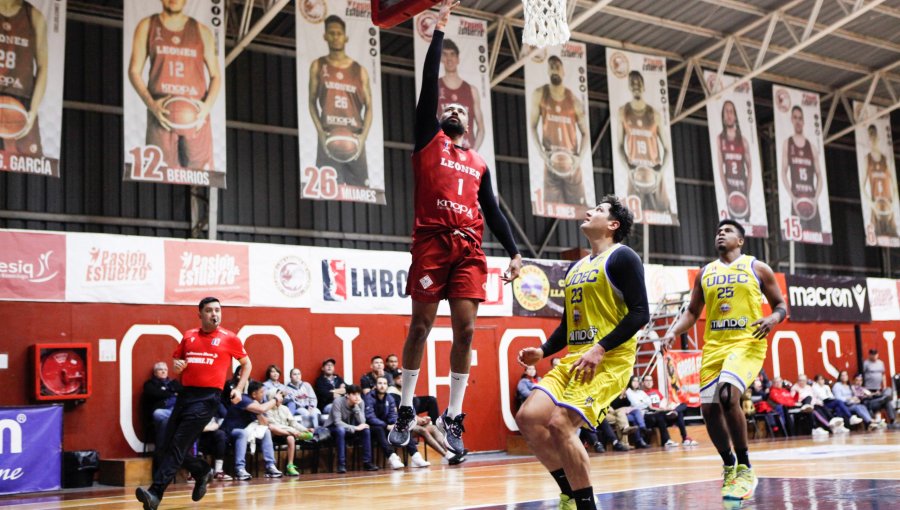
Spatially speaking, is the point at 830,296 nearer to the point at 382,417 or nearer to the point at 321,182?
the point at 382,417

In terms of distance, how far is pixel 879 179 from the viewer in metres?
23.7

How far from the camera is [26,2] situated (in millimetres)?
14008

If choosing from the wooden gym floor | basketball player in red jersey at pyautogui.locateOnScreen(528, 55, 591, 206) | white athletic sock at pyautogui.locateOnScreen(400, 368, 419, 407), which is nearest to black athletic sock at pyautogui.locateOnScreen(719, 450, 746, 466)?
the wooden gym floor

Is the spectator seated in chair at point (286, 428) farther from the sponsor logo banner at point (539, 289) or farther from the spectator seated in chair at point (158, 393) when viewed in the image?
the sponsor logo banner at point (539, 289)

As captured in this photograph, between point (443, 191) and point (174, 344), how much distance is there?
9482 mm

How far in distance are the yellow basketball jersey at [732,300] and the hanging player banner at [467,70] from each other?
33.4 feet

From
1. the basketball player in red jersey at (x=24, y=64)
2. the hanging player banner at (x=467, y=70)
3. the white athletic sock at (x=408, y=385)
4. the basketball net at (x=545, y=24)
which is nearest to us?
the white athletic sock at (x=408, y=385)

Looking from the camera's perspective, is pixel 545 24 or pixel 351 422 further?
pixel 351 422

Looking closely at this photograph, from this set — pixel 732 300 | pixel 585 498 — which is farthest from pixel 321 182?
pixel 585 498

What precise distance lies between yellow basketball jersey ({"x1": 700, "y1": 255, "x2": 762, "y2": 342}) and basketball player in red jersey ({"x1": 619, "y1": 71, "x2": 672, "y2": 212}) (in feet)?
39.8

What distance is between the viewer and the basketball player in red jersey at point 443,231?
18.8 ft

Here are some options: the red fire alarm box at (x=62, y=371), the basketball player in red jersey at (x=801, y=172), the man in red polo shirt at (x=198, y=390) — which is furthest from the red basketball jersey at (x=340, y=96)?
the basketball player in red jersey at (x=801, y=172)

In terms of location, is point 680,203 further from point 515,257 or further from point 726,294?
point 515,257

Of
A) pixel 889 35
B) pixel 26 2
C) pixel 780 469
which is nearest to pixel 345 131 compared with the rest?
pixel 26 2
